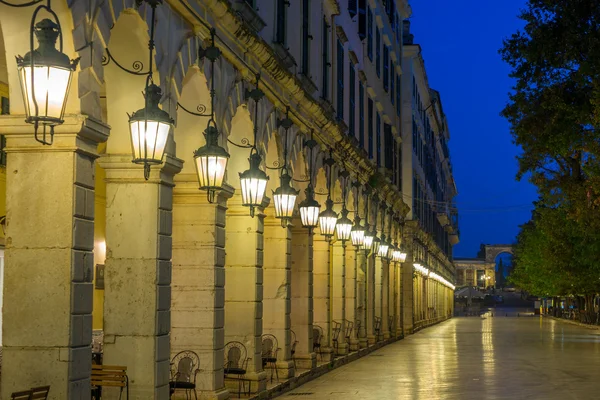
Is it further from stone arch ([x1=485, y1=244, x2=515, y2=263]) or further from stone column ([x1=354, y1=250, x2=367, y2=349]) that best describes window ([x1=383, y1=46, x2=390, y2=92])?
stone arch ([x1=485, y1=244, x2=515, y2=263])

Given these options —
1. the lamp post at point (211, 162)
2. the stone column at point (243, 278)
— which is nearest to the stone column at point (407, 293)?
the stone column at point (243, 278)

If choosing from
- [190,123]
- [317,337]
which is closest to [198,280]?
[190,123]

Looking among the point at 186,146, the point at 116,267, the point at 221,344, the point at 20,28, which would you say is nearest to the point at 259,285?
the point at 221,344

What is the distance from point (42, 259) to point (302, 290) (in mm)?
13444

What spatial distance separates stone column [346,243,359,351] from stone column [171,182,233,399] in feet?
46.1

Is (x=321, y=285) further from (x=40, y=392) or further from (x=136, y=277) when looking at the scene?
(x=40, y=392)

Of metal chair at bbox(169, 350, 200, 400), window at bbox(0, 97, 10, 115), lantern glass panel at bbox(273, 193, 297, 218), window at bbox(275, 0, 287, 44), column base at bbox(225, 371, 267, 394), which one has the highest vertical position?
window at bbox(275, 0, 287, 44)

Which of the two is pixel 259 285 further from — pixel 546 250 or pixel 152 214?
pixel 546 250

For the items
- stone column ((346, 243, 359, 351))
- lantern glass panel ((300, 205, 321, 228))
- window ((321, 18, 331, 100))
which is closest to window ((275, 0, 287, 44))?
lantern glass panel ((300, 205, 321, 228))

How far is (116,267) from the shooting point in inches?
481

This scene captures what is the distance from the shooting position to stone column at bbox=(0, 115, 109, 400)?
9.49 m

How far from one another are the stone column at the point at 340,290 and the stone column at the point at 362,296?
111 inches

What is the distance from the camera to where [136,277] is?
479 inches

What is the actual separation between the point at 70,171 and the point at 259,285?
8.39 m
